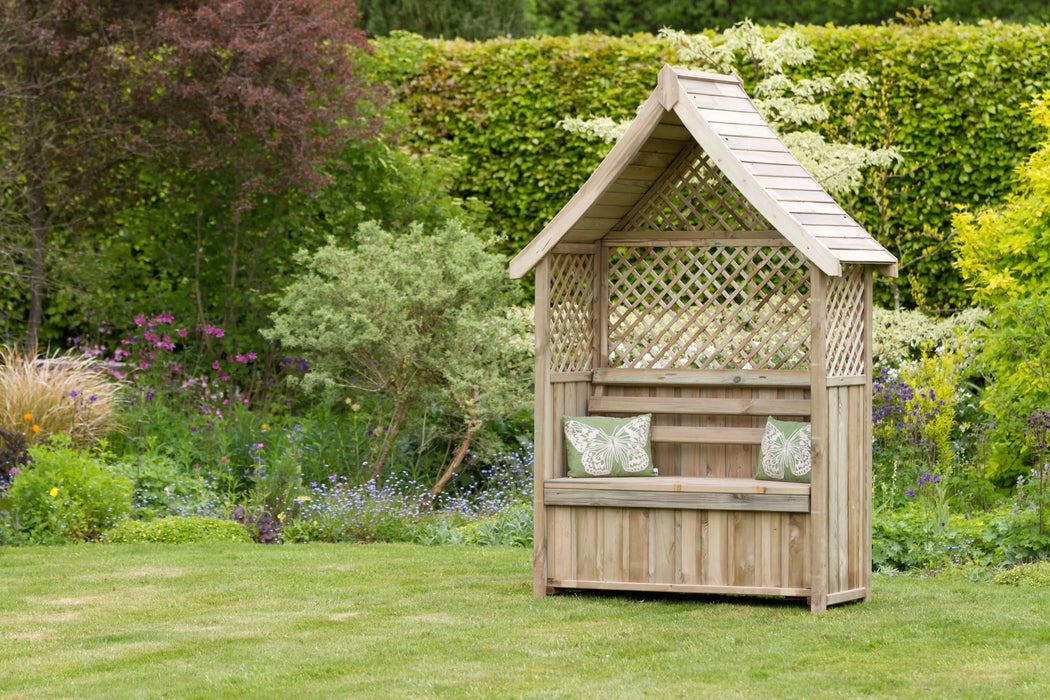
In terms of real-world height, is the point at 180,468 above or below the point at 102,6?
below

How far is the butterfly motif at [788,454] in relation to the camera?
6359mm

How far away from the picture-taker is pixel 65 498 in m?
8.11

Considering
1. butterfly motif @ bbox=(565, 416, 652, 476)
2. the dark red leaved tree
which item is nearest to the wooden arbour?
butterfly motif @ bbox=(565, 416, 652, 476)

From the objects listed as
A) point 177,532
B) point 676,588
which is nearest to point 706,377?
point 676,588

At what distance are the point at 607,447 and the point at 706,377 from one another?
687mm

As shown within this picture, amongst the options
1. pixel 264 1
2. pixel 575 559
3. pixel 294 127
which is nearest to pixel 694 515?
pixel 575 559

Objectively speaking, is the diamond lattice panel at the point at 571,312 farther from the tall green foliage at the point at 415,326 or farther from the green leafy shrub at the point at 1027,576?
the green leafy shrub at the point at 1027,576

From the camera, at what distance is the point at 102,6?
10.5 m

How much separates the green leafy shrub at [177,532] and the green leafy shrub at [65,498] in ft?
0.45

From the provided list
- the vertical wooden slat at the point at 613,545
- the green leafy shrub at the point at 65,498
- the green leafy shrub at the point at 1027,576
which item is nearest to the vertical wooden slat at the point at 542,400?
the vertical wooden slat at the point at 613,545

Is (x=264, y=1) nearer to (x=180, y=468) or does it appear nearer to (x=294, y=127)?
(x=294, y=127)

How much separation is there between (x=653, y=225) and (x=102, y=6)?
551cm

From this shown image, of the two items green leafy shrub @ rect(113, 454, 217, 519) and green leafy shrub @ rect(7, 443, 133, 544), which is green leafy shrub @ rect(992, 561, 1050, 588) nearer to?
green leafy shrub @ rect(113, 454, 217, 519)

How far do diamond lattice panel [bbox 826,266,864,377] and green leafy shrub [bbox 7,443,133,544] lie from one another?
447cm
